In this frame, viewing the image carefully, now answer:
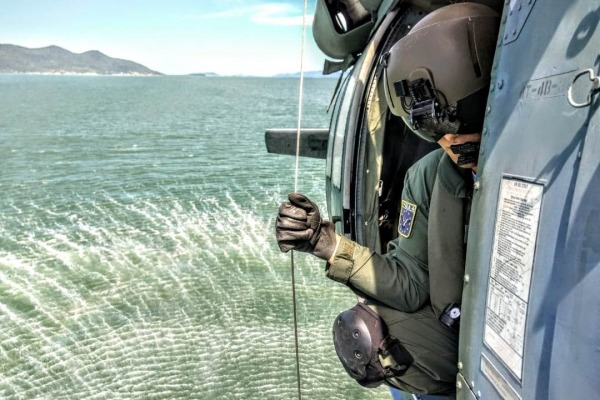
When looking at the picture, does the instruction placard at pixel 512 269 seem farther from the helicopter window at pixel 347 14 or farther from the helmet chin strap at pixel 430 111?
the helicopter window at pixel 347 14

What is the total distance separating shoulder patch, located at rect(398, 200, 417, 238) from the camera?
8.65ft

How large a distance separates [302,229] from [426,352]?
79cm

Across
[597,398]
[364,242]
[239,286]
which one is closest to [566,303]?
[597,398]

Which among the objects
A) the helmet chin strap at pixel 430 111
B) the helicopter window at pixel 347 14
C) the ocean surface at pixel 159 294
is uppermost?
the helicopter window at pixel 347 14

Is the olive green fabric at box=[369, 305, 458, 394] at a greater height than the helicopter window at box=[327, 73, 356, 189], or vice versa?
the helicopter window at box=[327, 73, 356, 189]

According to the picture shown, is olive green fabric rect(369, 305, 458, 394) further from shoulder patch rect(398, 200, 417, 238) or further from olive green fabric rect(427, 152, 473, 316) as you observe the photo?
shoulder patch rect(398, 200, 417, 238)

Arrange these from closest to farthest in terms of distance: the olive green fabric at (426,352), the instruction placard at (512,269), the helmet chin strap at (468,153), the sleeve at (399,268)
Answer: the instruction placard at (512,269) → the helmet chin strap at (468,153) → the olive green fabric at (426,352) → the sleeve at (399,268)

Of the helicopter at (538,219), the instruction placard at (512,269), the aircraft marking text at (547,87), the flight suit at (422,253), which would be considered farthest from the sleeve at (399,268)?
the aircraft marking text at (547,87)

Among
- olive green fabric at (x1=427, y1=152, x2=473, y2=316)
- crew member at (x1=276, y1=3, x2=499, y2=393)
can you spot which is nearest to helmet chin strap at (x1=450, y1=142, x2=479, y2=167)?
crew member at (x1=276, y1=3, x2=499, y2=393)

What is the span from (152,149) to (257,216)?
10528 millimetres

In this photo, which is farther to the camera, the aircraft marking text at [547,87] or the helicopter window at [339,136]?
the helicopter window at [339,136]

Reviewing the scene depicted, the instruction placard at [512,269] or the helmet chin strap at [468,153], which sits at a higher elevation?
the helmet chin strap at [468,153]

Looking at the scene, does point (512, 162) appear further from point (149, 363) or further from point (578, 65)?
point (149, 363)

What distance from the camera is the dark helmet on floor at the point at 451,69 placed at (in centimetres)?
226
